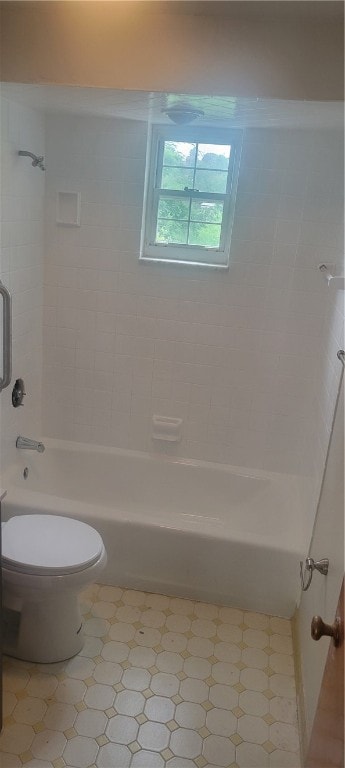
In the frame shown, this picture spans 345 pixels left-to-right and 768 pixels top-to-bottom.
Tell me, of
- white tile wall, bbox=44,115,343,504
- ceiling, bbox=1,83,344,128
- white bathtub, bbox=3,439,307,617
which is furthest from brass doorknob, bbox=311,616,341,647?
ceiling, bbox=1,83,344,128

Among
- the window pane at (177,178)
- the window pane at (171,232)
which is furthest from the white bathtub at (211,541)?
the window pane at (177,178)

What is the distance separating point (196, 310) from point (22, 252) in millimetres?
883

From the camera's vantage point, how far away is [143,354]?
286cm

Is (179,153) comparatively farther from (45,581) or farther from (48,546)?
(45,581)

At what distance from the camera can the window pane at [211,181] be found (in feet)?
8.70

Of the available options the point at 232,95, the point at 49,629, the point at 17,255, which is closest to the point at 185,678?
the point at 49,629

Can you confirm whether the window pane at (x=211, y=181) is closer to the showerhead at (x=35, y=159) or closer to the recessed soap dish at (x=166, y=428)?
the showerhead at (x=35, y=159)

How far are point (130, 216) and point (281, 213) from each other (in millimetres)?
728

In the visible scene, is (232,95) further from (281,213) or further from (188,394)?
(188,394)

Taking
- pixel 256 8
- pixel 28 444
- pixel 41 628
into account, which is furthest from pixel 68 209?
pixel 41 628

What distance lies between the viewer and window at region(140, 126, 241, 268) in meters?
2.61

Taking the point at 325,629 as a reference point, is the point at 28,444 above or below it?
below

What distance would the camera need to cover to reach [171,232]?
276 cm

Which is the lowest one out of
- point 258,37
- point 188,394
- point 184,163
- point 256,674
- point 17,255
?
point 256,674
